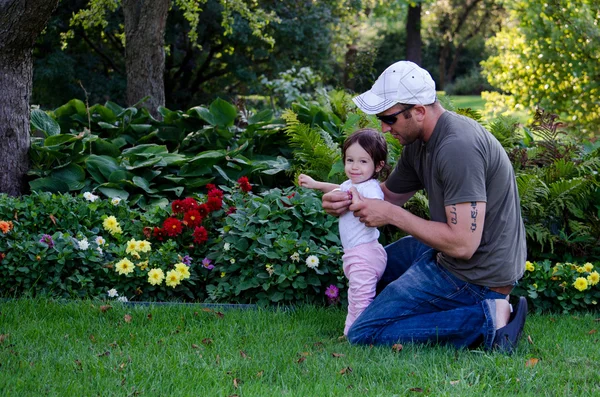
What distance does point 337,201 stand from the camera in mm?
3869

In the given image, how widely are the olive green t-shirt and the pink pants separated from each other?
1.36ft

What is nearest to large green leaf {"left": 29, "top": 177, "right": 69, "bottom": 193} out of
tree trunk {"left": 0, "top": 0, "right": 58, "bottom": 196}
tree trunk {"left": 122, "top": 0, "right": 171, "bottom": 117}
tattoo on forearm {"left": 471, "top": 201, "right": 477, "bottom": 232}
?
tree trunk {"left": 0, "top": 0, "right": 58, "bottom": 196}

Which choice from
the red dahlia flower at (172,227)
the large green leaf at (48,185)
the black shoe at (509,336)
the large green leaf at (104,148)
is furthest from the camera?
the large green leaf at (104,148)

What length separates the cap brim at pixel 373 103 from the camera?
11.9 ft

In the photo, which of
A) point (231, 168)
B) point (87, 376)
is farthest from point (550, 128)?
point (87, 376)

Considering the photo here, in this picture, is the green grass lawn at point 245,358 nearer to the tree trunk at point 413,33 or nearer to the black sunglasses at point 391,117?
the black sunglasses at point 391,117

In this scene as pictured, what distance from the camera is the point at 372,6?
25672mm

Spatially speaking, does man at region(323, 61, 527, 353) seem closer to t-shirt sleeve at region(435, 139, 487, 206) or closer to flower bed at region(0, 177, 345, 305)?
t-shirt sleeve at region(435, 139, 487, 206)

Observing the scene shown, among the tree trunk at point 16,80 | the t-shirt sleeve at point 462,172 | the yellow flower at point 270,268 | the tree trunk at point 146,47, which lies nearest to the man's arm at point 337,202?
the t-shirt sleeve at point 462,172

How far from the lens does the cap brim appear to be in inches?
143

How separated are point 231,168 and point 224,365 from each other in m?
2.98

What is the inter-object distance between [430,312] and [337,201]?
2.62 ft

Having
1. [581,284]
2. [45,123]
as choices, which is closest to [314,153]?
[581,284]

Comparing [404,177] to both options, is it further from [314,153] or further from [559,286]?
[314,153]
